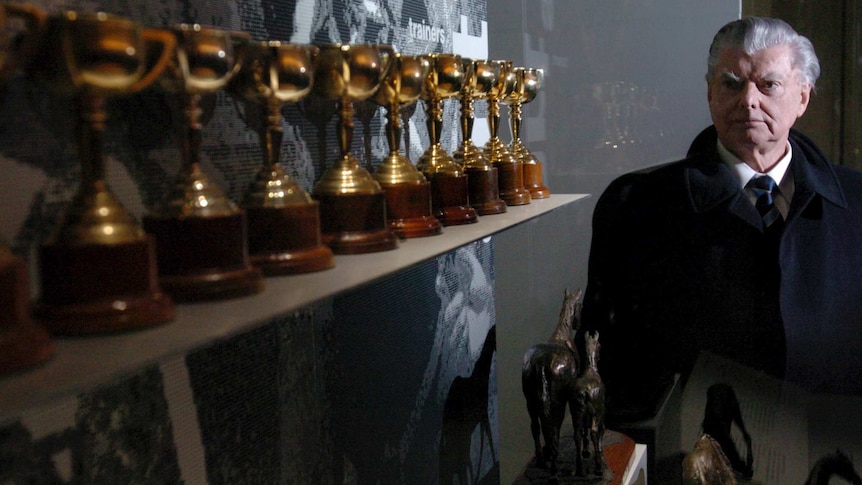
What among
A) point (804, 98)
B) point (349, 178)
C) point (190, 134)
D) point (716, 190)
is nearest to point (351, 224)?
point (349, 178)

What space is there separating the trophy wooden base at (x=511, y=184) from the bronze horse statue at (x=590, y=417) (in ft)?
1.33

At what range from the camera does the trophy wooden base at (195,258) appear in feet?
2.57

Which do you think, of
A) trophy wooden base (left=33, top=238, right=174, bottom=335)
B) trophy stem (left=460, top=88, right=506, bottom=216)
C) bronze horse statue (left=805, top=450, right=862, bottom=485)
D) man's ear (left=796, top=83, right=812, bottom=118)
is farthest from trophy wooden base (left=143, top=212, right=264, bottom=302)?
bronze horse statue (left=805, top=450, right=862, bottom=485)

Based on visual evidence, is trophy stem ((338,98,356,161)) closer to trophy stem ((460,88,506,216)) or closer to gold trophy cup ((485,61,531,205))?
trophy stem ((460,88,506,216))

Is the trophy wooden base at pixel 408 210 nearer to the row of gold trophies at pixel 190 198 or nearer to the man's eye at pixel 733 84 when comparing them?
the row of gold trophies at pixel 190 198

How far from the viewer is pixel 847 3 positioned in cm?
236

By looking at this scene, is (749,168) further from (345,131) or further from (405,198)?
(345,131)

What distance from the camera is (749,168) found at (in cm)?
203

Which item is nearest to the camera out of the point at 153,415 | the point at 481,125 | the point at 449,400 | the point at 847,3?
the point at 153,415

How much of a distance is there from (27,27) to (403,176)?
0.66 m

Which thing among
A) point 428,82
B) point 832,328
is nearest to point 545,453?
point 832,328

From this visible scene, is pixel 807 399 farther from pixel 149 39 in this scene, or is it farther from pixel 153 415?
pixel 149 39

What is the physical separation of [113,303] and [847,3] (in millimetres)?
2345

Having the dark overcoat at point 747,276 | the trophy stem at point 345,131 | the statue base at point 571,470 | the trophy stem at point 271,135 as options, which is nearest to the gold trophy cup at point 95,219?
the trophy stem at point 271,135
